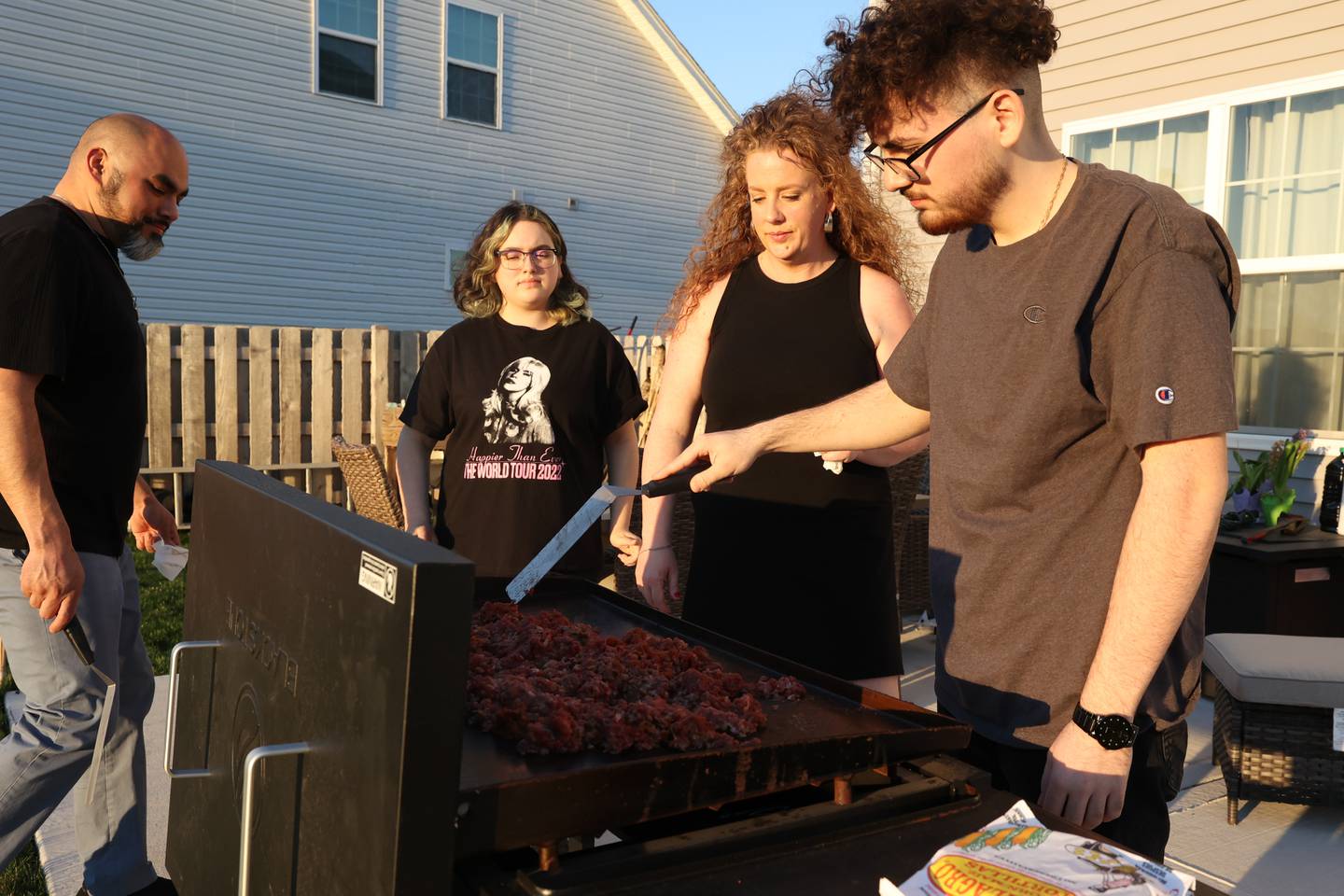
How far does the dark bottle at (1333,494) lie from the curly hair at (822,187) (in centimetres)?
417

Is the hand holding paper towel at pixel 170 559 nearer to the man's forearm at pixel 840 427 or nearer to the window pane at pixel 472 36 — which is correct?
the man's forearm at pixel 840 427

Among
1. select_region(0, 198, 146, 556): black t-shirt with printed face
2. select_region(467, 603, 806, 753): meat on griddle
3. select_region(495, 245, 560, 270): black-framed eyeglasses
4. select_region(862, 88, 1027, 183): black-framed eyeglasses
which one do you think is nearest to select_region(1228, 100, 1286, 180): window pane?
select_region(495, 245, 560, 270): black-framed eyeglasses

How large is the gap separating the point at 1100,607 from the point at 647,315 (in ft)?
50.8

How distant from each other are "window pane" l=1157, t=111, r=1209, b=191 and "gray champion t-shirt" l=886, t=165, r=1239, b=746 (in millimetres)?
5711

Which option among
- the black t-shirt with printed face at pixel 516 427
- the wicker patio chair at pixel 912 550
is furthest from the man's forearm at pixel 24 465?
the wicker patio chair at pixel 912 550

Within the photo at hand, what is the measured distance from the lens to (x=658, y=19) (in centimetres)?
1644

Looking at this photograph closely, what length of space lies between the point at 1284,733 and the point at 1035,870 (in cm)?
339

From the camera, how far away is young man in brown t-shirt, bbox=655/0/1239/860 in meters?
1.50

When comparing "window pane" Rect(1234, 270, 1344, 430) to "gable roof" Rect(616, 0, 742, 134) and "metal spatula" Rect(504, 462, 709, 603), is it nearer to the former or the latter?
"metal spatula" Rect(504, 462, 709, 603)

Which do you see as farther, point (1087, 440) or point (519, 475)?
point (519, 475)

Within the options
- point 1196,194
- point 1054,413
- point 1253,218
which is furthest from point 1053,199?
point 1196,194

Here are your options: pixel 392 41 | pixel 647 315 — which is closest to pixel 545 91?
pixel 392 41

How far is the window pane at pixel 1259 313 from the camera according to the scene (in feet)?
21.1

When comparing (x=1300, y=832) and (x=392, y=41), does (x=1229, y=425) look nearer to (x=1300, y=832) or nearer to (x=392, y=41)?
(x=1300, y=832)
